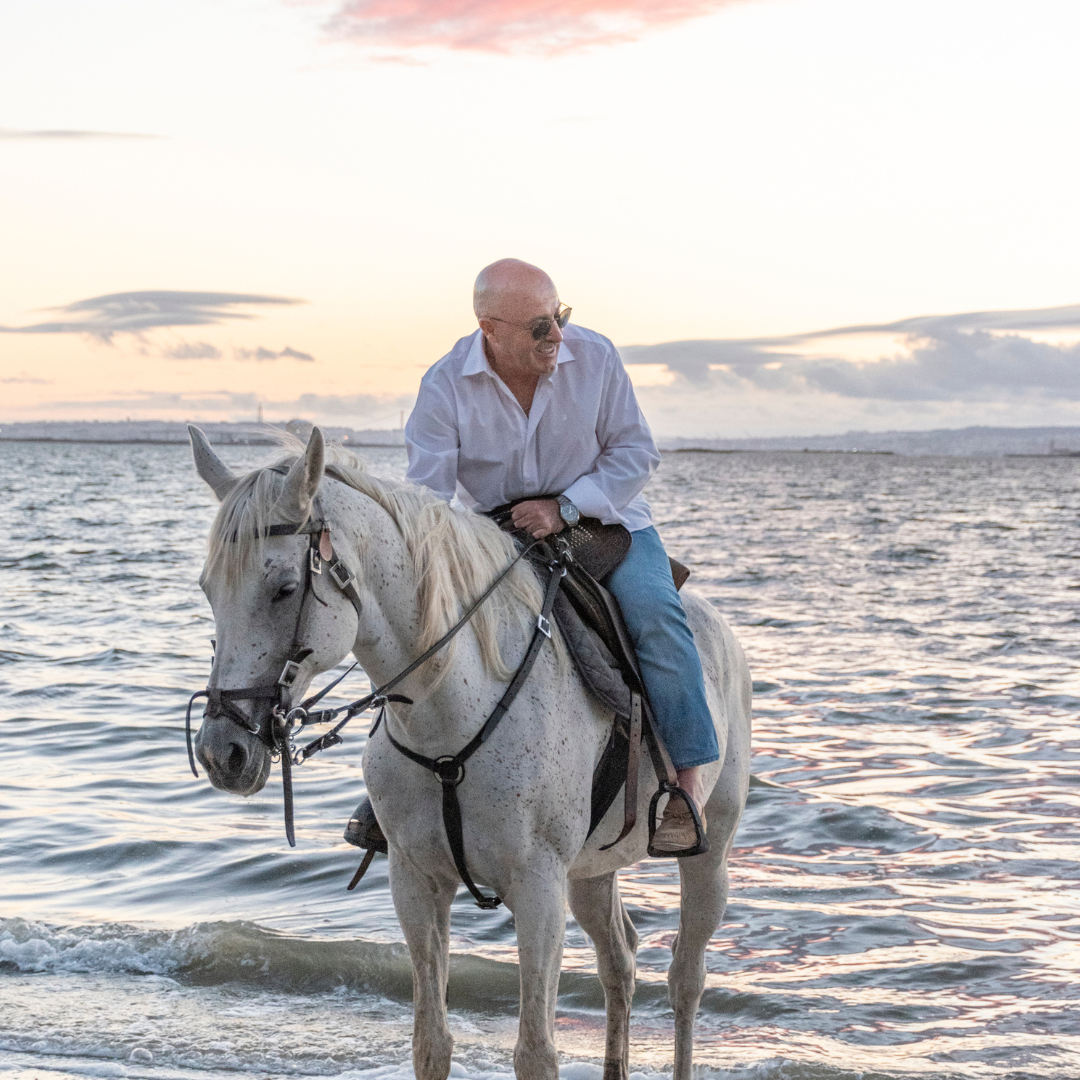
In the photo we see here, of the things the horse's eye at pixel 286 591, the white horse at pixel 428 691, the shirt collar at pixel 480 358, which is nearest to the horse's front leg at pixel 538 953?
the white horse at pixel 428 691

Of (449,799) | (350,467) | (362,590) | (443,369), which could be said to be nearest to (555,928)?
(449,799)

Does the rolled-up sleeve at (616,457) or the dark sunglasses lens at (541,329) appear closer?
the dark sunglasses lens at (541,329)

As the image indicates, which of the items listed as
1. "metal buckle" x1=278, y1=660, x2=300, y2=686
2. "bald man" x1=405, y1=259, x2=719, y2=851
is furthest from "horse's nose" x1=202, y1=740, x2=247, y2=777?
"bald man" x1=405, y1=259, x2=719, y2=851

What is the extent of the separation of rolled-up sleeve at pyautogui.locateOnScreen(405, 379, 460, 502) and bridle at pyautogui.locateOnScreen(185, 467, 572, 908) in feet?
1.30

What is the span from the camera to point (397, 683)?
393 cm

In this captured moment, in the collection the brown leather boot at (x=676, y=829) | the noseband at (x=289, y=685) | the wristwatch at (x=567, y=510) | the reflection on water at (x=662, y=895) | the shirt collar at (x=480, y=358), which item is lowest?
the reflection on water at (x=662, y=895)

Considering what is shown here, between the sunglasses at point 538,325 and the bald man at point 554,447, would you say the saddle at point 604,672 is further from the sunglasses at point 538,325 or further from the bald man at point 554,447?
the sunglasses at point 538,325

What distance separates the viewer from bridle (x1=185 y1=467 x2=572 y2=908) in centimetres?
343

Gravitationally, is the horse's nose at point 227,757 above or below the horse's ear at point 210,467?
below

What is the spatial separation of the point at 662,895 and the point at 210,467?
5.67 m

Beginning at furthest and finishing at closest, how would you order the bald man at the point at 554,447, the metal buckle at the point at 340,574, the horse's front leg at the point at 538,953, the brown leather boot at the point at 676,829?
the brown leather boot at the point at 676,829 → the bald man at the point at 554,447 → the horse's front leg at the point at 538,953 → the metal buckle at the point at 340,574

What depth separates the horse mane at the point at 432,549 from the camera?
346 cm

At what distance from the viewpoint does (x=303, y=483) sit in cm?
345

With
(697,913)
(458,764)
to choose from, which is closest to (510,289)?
(458,764)
